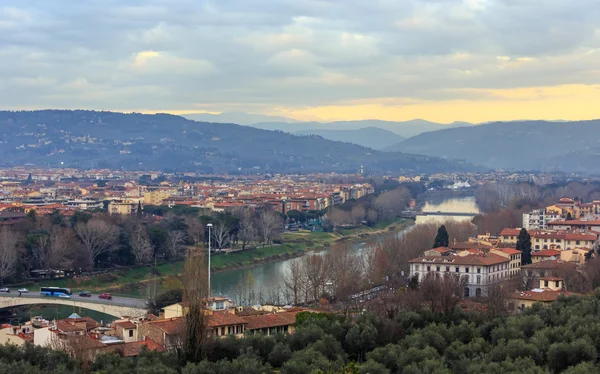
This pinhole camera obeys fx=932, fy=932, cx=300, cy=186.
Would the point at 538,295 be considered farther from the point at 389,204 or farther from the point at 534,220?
the point at 389,204

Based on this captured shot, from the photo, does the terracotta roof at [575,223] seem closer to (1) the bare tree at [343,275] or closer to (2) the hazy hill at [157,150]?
(1) the bare tree at [343,275]

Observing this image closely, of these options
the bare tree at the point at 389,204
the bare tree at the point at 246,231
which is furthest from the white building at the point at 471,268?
the bare tree at the point at 389,204

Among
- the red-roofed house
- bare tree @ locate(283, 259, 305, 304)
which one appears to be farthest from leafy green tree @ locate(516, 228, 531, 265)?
bare tree @ locate(283, 259, 305, 304)

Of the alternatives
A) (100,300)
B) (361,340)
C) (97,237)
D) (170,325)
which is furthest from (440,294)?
(97,237)

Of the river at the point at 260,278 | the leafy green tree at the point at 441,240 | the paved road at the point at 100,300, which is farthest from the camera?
the leafy green tree at the point at 441,240

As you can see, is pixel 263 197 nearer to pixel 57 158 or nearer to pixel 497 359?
pixel 497 359

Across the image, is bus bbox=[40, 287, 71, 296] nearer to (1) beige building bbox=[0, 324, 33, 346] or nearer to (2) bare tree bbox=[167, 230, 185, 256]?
(2) bare tree bbox=[167, 230, 185, 256]

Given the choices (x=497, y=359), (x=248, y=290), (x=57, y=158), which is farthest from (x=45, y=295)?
(x=57, y=158)
